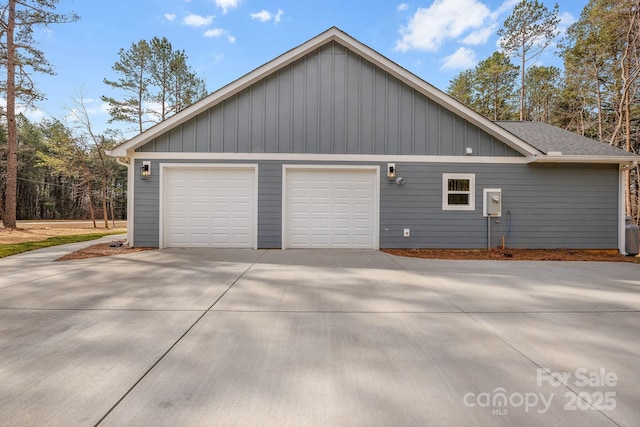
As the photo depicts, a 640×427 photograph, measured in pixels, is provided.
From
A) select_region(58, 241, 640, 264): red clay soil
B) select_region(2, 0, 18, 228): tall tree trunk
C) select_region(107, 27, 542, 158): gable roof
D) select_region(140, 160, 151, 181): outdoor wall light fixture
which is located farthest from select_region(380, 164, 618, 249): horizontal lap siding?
select_region(2, 0, 18, 228): tall tree trunk

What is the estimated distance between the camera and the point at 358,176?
7523 mm

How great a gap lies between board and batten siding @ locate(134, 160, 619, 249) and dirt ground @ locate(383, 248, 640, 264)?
0.19m

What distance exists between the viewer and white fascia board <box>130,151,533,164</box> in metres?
7.32

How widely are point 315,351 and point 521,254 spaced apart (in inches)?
264

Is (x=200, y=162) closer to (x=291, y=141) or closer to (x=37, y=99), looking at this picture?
(x=291, y=141)

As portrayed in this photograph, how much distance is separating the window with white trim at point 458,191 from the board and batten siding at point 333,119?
2.01 feet

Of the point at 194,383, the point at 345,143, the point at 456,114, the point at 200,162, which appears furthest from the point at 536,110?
the point at 194,383

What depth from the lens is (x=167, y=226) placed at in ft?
24.3

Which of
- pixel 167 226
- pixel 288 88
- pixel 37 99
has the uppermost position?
pixel 37 99

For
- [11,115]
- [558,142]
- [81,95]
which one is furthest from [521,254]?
[81,95]

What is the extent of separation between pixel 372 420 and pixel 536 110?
2175cm

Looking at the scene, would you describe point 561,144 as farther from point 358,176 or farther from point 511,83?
point 511,83

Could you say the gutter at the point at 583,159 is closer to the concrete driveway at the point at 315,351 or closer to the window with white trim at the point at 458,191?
the window with white trim at the point at 458,191

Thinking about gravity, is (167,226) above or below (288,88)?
below
